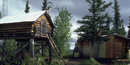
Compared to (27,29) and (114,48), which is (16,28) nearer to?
(27,29)

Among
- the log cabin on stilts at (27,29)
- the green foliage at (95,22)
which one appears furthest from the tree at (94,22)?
the log cabin on stilts at (27,29)

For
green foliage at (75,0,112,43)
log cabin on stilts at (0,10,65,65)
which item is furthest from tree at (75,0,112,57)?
log cabin on stilts at (0,10,65,65)

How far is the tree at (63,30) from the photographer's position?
25241 millimetres

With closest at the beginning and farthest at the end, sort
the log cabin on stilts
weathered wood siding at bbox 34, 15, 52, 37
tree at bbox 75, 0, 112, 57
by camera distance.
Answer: the log cabin on stilts, weathered wood siding at bbox 34, 15, 52, 37, tree at bbox 75, 0, 112, 57

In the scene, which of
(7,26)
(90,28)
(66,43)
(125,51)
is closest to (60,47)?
(66,43)

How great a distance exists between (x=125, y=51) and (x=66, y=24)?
1150cm

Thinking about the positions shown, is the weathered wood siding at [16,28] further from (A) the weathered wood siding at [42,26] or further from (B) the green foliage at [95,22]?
(B) the green foliage at [95,22]

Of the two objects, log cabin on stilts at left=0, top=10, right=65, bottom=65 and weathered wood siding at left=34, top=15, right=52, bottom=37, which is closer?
log cabin on stilts at left=0, top=10, right=65, bottom=65

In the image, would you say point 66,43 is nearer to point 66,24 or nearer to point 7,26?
point 66,24

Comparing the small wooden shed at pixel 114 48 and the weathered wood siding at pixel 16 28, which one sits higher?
the weathered wood siding at pixel 16 28

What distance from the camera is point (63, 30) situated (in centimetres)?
2578

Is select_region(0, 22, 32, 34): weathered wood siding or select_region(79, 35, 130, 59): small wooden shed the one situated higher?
select_region(0, 22, 32, 34): weathered wood siding

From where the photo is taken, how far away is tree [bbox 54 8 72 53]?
82.8ft

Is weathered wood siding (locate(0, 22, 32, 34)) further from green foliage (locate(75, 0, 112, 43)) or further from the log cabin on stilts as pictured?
green foliage (locate(75, 0, 112, 43))
